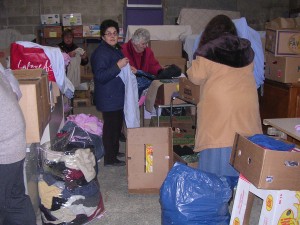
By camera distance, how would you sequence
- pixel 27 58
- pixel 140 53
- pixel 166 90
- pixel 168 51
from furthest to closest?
pixel 168 51 → pixel 140 53 → pixel 166 90 → pixel 27 58

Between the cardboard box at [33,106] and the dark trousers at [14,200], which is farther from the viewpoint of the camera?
the cardboard box at [33,106]

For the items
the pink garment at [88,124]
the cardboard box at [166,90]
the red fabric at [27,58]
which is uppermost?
the red fabric at [27,58]

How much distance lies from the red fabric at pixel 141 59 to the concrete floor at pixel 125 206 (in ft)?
3.89

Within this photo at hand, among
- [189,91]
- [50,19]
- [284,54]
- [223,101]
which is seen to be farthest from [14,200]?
[50,19]

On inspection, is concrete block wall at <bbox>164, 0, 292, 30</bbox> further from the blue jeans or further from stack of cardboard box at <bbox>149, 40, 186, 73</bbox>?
the blue jeans

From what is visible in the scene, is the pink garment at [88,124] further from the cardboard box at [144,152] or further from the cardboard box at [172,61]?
the cardboard box at [172,61]

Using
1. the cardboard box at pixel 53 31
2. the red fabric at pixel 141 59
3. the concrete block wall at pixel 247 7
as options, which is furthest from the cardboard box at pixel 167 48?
the cardboard box at pixel 53 31

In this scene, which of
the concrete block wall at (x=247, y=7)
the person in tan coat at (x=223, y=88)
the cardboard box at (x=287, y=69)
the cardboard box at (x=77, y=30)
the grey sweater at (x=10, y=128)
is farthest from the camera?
the concrete block wall at (x=247, y=7)

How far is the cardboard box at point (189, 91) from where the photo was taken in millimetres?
2842

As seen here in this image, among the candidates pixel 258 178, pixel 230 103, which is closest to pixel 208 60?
pixel 230 103

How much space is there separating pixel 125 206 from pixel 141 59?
65.5 inches

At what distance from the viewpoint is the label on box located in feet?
8.94

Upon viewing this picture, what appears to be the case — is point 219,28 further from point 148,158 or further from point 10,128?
point 10,128

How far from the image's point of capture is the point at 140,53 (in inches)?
145
